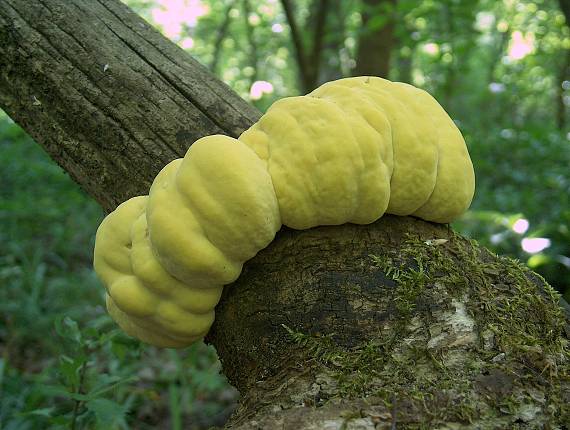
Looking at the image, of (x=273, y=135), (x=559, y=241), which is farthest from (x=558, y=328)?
(x=559, y=241)

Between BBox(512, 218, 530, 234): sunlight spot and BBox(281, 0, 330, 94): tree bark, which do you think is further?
BBox(281, 0, 330, 94): tree bark

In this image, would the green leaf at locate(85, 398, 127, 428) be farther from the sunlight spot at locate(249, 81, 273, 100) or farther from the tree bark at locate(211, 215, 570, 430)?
the sunlight spot at locate(249, 81, 273, 100)

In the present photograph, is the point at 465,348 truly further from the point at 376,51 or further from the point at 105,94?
the point at 376,51

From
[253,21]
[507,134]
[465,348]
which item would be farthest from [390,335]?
[253,21]

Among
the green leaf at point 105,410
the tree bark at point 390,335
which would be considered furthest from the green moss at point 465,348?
the green leaf at point 105,410

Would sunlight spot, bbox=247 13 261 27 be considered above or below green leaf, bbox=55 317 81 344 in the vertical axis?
below

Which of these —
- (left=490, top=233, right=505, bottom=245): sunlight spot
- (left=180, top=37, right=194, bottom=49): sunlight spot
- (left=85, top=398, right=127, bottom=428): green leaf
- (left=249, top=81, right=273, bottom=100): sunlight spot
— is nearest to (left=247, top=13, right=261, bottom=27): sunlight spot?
(left=180, top=37, right=194, bottom=49): sunlight spot
